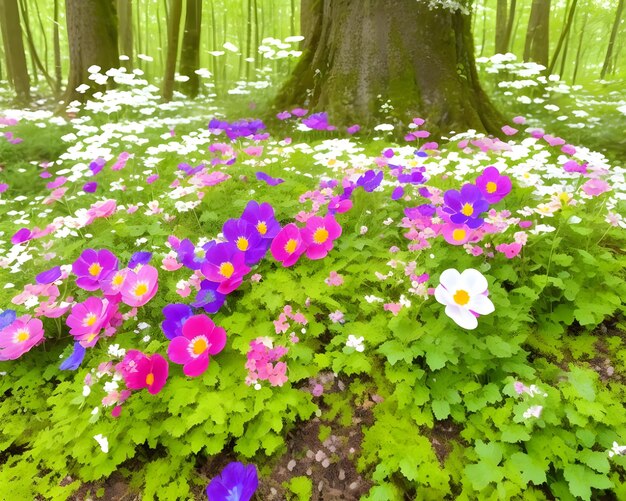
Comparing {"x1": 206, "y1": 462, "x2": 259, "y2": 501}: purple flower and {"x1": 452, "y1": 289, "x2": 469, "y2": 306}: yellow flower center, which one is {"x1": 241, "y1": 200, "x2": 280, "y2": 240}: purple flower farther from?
{"x1": 206, "y1": 462, "x2": 259, "y2": 501}: purple flower

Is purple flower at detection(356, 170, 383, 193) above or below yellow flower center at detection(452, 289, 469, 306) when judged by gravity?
above

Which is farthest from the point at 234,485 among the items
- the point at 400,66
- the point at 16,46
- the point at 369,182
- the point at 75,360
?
the point at 16,46

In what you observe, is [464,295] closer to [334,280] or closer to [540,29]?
[334,280]

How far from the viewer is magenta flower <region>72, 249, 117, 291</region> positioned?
2184 millimetres

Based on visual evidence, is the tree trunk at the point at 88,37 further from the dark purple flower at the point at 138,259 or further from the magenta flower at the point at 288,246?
the magenta flower at the point at 288,246

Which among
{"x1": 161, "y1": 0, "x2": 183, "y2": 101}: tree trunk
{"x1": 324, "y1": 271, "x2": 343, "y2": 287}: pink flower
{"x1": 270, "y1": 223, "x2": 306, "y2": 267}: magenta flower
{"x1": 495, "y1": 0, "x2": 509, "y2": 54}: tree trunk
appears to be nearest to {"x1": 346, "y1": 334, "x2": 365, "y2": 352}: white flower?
{"x1": 324, "y1": 271, "x2": 343, "y2": 287}: pink flower

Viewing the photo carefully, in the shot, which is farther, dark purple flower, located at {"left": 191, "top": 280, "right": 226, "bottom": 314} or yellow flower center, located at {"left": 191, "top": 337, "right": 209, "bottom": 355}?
dark purple flower, located at {"left": 191, "top": 280, "right": 226, "bottom": 314}

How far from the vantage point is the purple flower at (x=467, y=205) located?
202 cm

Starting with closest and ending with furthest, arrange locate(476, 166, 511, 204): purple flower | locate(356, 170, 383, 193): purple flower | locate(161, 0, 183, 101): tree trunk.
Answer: locate(476, 166, 511, 204): purple flower, locate(356, 170, 383, 193): purple flower, locate(161, 0, 183, 101): tree trunk

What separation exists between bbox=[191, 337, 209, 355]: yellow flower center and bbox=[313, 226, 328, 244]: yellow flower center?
2.63ft

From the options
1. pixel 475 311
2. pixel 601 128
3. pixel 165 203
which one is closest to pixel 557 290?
pixel 475 311

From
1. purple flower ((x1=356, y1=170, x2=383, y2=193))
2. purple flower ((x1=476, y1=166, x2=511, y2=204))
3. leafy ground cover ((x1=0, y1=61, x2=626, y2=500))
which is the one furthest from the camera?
purple flower ((x1=356, y1=170, x2=383, y2=193))

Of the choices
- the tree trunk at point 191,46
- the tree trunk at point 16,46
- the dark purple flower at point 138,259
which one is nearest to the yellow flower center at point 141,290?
the dark purple flower at point 138,259

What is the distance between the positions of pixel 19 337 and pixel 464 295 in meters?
2.09
